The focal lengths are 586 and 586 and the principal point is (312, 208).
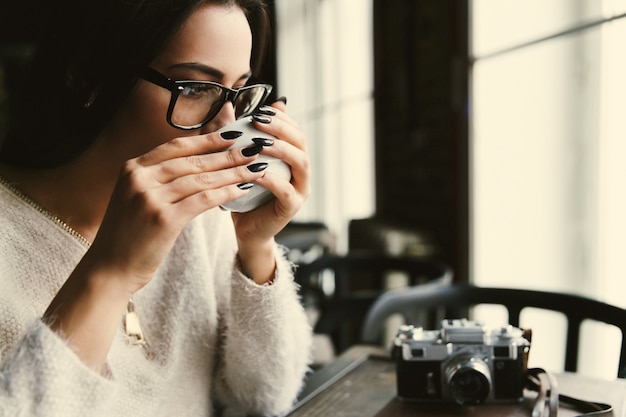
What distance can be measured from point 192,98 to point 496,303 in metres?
1.07

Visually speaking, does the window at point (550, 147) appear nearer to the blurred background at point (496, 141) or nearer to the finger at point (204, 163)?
the blurred background at point (496, 141)

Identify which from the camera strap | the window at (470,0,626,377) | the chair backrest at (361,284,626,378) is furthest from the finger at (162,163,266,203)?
the window at (470,0,626,377)

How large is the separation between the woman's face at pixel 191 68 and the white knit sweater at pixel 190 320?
9.2 inches

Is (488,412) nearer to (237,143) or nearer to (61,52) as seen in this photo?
(237,143)

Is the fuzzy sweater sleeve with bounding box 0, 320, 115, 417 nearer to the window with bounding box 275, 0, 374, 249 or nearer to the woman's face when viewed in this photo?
the woman's face

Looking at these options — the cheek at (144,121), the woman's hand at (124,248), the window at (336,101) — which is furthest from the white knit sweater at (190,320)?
the window at (336,101)

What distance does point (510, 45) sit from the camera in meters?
2.42

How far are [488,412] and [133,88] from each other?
2.71ft

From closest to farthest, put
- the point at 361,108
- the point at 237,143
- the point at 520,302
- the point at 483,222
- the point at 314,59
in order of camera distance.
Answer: the point at 237,143 → the point at 520,302 → the point at 483,222 → the point at 361,108 → the point at 314,59

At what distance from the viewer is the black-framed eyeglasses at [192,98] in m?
1.01

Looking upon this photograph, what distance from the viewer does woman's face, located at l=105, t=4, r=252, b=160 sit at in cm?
101

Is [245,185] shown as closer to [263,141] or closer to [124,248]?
[263,141]

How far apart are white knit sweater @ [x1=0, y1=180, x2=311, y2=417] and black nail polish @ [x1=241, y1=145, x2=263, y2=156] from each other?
332 millimetres

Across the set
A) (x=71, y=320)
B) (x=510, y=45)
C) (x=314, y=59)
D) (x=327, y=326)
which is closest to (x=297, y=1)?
(x=314, y=59)
